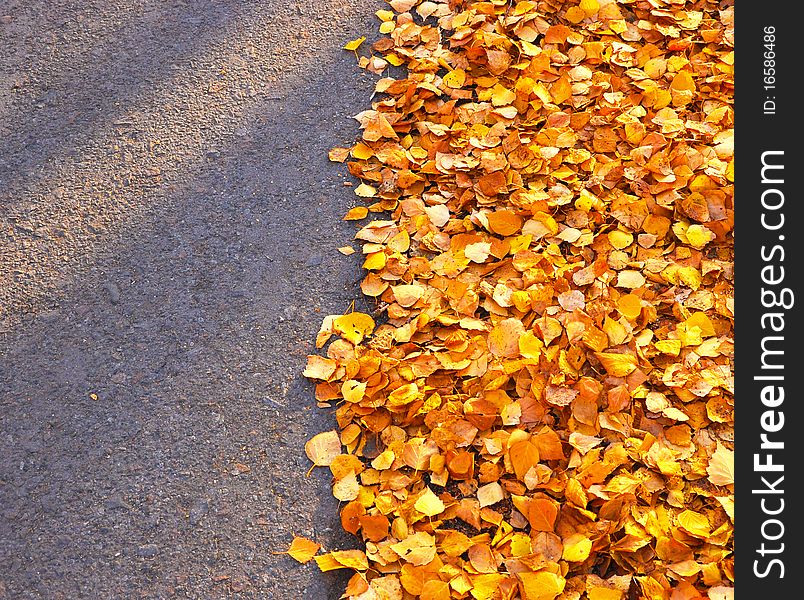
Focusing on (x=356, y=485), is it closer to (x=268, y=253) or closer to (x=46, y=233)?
(x=268, y=253)

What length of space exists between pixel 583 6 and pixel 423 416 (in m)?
1.94

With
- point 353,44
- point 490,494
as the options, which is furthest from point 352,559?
point 353,44

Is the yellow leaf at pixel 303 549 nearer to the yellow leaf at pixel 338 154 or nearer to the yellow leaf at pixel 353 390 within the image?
the yellow leaf at pixel 353 390

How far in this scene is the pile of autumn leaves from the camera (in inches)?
76.5

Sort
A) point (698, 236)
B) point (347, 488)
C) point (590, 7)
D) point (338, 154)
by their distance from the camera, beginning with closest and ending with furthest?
point (347, 488) → point (698, 236) → point (338, 154) → point (590, 7)

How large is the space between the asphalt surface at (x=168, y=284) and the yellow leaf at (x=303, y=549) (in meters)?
0.03

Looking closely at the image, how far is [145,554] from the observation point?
201 cm

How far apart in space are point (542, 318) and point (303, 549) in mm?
961

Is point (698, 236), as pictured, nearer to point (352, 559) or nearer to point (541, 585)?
point (541, 585)

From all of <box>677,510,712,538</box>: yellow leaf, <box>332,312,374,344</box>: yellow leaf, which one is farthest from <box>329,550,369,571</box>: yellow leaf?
<box>677,510,712,538</box>: yellow leaf

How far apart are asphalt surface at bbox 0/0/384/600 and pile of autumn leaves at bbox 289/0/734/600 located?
0.13 m

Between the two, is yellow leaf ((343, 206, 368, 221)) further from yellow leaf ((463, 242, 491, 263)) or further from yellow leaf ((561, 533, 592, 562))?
yellow leaf ((561, 533, 592, 562))

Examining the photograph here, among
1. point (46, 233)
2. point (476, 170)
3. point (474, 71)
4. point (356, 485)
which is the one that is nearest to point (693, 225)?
point (476, 170)

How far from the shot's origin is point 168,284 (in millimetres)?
2535
